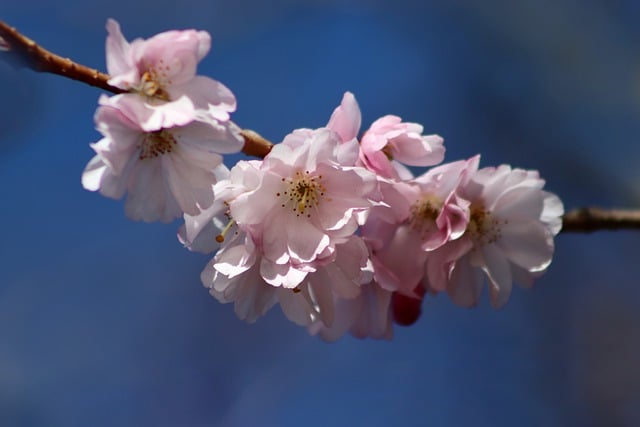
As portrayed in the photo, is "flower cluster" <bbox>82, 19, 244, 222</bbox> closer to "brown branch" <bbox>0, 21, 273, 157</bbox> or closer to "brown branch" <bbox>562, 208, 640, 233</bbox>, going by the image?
"brown branch" <bbox>0, 21, 273, 157</bbox>

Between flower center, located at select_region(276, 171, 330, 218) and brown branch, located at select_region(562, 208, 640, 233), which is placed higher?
brown branch, located at select_region(562, 208, 640, 233)

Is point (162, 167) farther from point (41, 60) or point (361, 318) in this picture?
point (361, 318)

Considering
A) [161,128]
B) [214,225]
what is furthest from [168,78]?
[214,225]

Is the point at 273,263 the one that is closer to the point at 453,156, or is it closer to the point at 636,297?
the point at 453,156

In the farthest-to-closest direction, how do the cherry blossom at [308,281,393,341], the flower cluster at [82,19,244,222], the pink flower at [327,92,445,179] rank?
1. the cherry blossom at [308,281,393,341]
2. the pink flower at [327,92,445,179]
3. the flower cluster at [82,19,244,222]

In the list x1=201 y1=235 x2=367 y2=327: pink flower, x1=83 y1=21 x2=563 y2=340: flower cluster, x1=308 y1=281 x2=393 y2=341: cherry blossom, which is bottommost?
x1=308 y1=281 x2=393 y2=341: cherry blossom

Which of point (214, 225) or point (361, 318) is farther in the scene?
point (361, 318)

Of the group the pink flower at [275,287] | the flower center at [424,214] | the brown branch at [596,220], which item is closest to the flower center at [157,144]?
the pink flower at [275,287]

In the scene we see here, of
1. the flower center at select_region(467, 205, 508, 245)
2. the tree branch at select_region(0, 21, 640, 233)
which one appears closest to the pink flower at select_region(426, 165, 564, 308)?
the flower center at select_region(467, 205, 508, 245)
